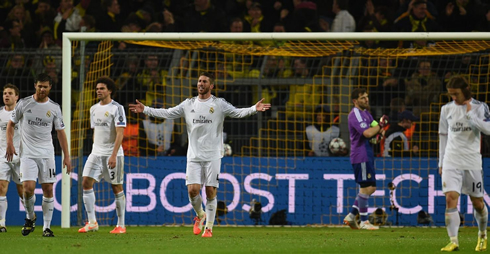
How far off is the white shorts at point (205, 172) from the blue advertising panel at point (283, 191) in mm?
3370

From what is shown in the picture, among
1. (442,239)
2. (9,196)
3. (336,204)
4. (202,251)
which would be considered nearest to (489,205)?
(336,204)

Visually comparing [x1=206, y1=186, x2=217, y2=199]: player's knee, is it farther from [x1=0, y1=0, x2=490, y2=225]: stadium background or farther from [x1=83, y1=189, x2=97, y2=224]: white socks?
[x1=0, y1=0, x2=490, y2=225]: stadium background

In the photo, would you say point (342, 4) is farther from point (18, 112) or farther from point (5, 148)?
point (18, 112)

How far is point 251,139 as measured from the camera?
47.5 feet

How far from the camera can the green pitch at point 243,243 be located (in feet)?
28.3

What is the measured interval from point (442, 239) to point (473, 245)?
112 cm

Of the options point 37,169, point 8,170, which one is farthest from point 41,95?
point 8,170

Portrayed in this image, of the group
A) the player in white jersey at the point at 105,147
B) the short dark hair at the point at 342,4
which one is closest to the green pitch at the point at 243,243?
the player in white jersey at the point at 105,147

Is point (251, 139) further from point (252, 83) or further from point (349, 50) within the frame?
point (349, 50)

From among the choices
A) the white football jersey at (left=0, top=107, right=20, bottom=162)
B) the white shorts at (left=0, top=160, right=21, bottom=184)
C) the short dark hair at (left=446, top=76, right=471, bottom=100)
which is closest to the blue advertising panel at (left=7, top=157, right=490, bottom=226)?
the white shorts at (left=0, top=160, right=21, bottom=184)

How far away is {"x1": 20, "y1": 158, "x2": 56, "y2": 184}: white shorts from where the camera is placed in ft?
35.0

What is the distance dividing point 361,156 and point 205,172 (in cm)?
308

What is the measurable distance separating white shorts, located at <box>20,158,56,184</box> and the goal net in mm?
3219

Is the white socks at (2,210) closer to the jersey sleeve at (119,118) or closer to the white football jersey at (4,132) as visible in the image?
the white football jersey at (4,132)
